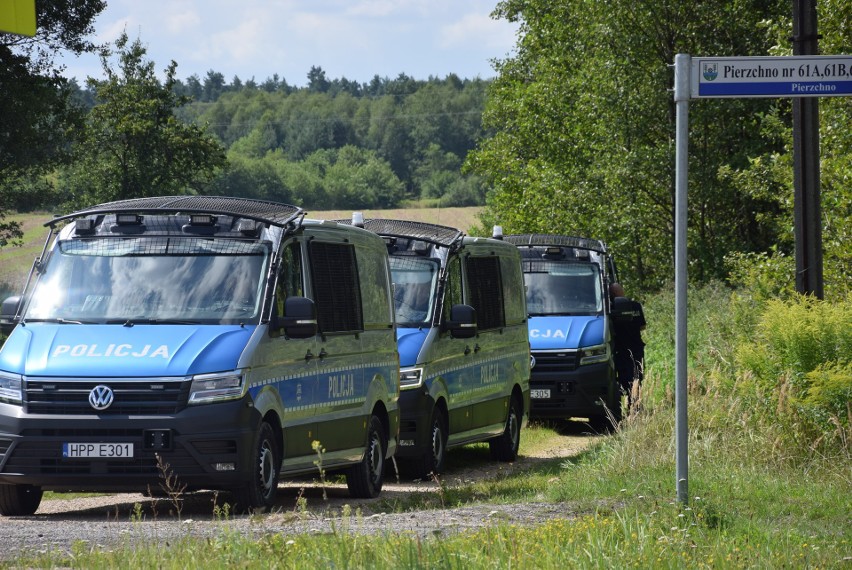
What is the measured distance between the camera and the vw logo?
10.2 meters

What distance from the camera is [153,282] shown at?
11.1m

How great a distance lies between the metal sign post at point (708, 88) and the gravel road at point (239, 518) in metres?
1.13

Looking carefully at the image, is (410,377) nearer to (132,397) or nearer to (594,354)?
(132,397)

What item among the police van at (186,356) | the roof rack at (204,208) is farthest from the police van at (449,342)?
the roof rack at (204,208)

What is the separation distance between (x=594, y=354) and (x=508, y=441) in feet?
11.0

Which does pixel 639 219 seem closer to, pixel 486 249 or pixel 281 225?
pixel 486 249

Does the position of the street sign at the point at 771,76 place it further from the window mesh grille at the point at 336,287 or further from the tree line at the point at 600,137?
the tree line at the point at 600,137

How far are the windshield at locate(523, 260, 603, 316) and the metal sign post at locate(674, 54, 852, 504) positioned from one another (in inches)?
424

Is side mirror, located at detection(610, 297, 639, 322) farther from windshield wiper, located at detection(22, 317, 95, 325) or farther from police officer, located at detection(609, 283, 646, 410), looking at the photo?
windshield wiper, located at detection(22, 317, 95, 325)

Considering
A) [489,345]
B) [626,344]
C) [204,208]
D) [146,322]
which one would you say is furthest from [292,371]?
[626,344]

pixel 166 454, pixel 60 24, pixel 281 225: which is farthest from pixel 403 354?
pixel 60 24

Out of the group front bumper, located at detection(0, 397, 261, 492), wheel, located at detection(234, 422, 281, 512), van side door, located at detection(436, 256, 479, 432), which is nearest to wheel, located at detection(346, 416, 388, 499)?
van side door, located at detection(436, 256, 479, 432)

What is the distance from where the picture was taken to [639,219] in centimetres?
3825

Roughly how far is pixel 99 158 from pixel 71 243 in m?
51.8
